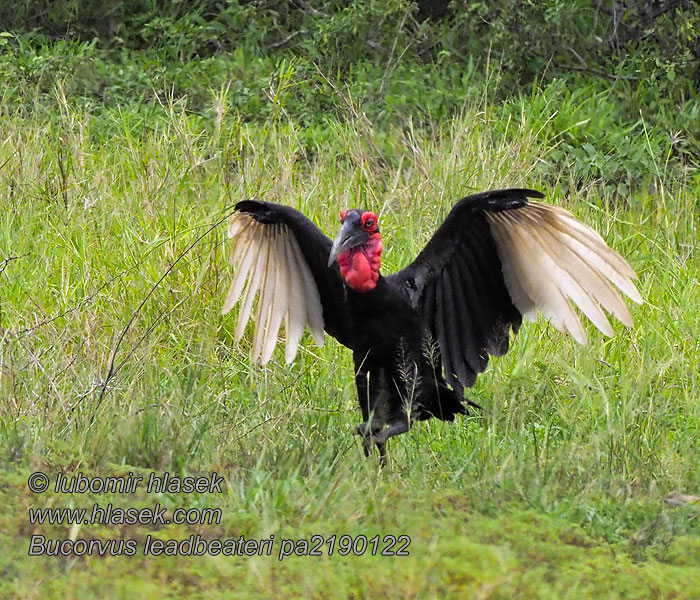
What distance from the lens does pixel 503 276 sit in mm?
4082

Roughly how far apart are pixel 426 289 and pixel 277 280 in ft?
1.91

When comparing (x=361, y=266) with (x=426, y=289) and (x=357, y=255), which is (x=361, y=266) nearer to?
(x=357, y=255)

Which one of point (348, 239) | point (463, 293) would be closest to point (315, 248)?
point (348, 239)

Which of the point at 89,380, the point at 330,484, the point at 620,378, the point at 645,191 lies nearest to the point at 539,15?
the point at 645,191

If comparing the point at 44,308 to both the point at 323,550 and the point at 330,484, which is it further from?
the point at 323,550

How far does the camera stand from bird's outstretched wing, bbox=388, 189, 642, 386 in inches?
151

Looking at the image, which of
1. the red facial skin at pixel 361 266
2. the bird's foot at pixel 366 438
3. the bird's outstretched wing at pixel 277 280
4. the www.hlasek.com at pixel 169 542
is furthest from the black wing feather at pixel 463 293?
the www.hlasek.com at pixel 169 542

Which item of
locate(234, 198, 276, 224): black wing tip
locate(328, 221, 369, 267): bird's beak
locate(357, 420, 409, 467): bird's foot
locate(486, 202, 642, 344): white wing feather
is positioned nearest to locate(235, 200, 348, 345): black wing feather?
locate(234, 198, 276, 224): black wing tip

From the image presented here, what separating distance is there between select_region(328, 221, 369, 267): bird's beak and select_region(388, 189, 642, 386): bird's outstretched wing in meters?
0.24

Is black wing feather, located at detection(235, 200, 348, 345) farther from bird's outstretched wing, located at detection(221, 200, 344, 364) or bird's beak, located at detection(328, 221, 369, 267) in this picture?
bird's beak, located at detection(328, 221, 369, 267)

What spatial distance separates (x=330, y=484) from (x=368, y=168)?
10.8 feet

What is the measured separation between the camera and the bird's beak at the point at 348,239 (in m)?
3.78

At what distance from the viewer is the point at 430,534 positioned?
9.32ft

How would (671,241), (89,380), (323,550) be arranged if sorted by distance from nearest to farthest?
(323,550), (89,380), (671,241)
